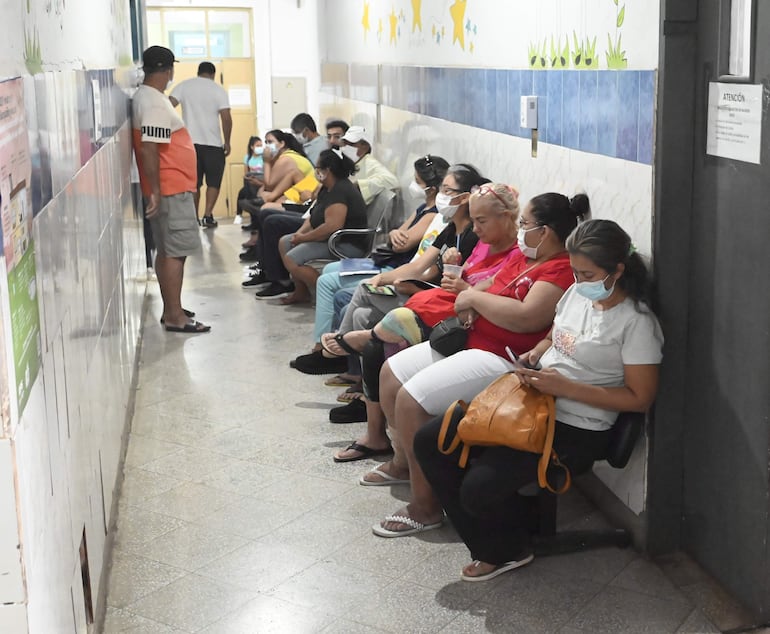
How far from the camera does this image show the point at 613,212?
341 cm

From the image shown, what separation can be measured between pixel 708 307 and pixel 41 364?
A: 6.09 feet

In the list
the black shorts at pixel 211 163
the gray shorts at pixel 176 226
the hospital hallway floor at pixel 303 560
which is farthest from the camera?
the black shorts at pixel 211 163

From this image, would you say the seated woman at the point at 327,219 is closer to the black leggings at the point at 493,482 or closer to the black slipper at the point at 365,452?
the black slipper at the point at 365,452

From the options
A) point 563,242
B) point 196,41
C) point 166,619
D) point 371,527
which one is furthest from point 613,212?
point 196,41

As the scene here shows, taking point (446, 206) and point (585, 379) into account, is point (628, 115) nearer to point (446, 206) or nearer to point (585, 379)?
point (585, 379)

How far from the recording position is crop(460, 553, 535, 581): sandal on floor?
3152mm

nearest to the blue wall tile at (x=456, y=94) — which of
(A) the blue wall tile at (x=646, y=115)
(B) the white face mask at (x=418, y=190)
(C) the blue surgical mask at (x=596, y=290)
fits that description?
(B) the white face mask at (x=418, y=190)

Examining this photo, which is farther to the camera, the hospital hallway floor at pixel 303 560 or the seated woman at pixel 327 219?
the seated woman at pixel 327 219

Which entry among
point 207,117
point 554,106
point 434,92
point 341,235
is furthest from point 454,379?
point 207,117

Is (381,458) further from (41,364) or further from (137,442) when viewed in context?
(41,364)

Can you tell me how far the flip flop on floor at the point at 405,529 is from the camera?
3.48 m

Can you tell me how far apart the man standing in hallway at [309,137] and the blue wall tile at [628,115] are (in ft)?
17.2

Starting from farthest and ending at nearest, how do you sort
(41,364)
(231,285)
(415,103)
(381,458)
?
(231,285) → (415,103) → (381,458) → (41,364)

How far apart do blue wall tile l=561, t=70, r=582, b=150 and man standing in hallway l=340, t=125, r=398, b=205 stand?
2.92m
